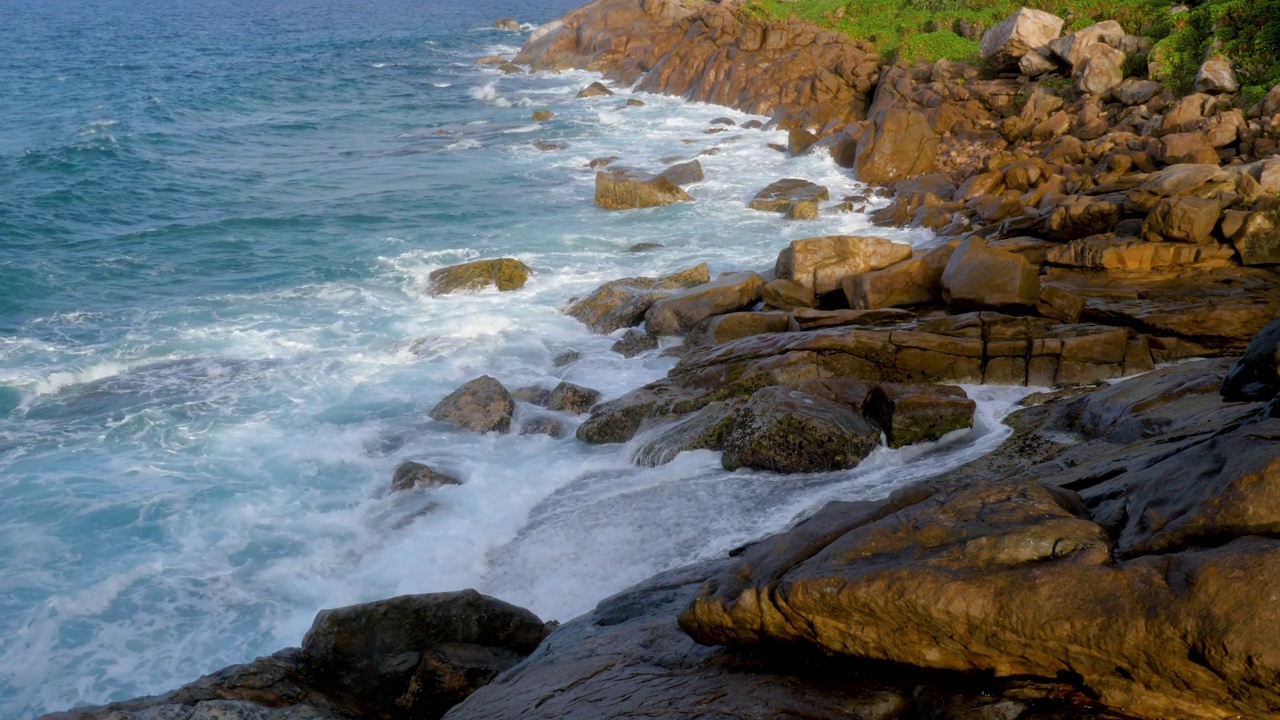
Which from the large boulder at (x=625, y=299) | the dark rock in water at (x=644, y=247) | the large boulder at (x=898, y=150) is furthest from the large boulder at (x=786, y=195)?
the large boulder at (x=625, y=299)

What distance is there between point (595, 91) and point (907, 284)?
35.0m

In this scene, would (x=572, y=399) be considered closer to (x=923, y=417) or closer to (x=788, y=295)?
(x=788, y=295)

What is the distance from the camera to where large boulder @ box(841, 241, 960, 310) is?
660 inches

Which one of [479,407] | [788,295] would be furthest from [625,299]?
[479,407]

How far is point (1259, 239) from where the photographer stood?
15727mm

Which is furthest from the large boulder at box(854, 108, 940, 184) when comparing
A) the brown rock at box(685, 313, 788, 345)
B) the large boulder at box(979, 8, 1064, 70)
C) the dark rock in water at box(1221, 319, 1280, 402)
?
the dark rock in water at box(1221, 319, 1280, 402)

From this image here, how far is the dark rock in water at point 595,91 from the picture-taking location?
1924 inches

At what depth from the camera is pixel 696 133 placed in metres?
38.6

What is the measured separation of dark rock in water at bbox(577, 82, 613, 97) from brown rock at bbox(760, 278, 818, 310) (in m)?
33.1

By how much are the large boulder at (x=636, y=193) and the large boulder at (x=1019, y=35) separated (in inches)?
475

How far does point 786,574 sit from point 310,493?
984 centimetres

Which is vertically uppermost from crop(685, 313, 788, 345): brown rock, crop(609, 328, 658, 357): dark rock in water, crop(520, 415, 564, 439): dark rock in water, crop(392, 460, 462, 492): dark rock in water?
crop(685, 313, 788, 345): brown rock

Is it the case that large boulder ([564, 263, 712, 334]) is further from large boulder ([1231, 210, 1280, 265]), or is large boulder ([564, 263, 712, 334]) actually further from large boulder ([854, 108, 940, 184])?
large boulder ([854, 108, 940, 184])

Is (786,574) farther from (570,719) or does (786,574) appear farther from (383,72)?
(383,72)
